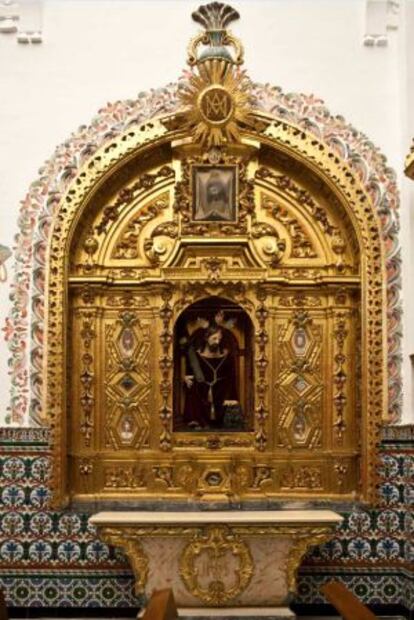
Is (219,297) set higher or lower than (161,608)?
higher

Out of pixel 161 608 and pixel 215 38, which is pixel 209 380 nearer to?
pixel 215 38

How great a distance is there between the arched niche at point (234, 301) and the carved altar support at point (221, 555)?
2.19 feet

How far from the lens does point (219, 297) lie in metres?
8.26

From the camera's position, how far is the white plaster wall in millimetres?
8094

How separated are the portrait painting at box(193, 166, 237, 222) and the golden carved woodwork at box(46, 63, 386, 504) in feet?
0.08

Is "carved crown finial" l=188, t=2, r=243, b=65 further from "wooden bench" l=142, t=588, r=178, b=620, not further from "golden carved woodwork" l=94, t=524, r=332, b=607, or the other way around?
"wooden bench" l=142, t=588, r=178, b=620

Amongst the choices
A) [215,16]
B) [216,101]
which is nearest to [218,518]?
[216,101]

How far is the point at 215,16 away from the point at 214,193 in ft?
4.61

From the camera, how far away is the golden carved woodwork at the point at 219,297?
8055mm

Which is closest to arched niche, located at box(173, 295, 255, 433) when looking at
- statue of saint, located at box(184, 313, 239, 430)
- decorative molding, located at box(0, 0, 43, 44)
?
statue of saint, located at box(184, 313, 239, 430)

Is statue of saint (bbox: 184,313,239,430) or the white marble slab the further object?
statue of saint (bbox: 184,313,239,430)

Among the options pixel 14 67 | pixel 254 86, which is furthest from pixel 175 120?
pixel 14 67

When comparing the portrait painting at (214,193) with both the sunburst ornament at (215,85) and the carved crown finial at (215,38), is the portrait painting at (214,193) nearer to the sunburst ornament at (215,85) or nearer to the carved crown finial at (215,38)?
the sunburst ornament at (215,85)

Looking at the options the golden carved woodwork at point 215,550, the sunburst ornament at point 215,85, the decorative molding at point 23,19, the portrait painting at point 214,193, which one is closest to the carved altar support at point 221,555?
the golden carved woodwork at point 215,550
